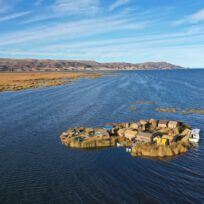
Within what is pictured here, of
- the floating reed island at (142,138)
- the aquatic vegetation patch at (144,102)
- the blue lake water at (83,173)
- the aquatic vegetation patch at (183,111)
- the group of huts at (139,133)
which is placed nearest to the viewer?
the blue lake water at (83,173)

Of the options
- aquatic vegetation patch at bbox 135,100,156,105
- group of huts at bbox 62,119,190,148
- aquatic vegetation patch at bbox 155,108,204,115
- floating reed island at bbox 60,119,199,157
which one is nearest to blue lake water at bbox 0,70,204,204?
floating reed island at bbox 60,119,199,157

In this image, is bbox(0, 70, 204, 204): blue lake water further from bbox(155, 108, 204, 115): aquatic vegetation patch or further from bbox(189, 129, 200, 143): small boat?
bbox(155, 108, 204, 115): aquatic vegetation patch

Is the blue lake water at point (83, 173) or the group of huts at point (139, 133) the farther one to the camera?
the group of huts at point (139, 133)

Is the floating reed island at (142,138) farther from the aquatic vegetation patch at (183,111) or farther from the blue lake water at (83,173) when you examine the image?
the aquatic vegetation patch at (183,111)

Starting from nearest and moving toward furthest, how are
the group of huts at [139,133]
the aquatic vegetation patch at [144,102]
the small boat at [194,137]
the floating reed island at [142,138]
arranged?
1. the floating reed island at [142,138]
2. the group of huts at [139,133]
3. the small boat at [194,137]
4. the aquatic vegetation patch at [144,102]

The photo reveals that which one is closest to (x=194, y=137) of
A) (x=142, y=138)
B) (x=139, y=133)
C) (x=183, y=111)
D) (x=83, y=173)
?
(x=142, y=138)

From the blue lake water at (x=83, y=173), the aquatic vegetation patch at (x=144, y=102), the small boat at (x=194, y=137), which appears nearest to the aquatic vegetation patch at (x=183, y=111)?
the aquatic vegetation patch at (x=144, y=102)

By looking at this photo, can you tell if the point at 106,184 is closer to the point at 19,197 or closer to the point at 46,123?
the point at 19,197

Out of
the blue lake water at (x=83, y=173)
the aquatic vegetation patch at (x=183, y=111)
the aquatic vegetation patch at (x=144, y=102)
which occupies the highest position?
the aquatic vegetation patch at (x=183, y=111)

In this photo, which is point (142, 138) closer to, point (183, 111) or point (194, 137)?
point (194, 137)
